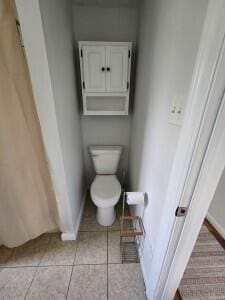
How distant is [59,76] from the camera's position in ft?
3.68

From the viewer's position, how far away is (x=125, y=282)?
1215 millimetres

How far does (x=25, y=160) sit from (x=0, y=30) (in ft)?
2.72

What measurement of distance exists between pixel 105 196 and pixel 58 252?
2.23 feet

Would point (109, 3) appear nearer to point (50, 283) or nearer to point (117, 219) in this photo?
point (117, 219)

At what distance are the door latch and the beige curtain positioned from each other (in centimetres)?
104

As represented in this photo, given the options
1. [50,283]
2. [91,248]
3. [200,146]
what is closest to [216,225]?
[91,248]

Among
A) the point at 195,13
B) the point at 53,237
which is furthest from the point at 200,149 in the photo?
the point at 53,237

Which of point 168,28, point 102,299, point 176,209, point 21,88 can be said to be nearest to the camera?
point 176,209

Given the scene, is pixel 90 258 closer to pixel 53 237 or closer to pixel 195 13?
pixel 53 237

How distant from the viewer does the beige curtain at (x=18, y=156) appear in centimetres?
93

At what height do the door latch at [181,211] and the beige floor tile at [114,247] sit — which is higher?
the door latch at [181,211]

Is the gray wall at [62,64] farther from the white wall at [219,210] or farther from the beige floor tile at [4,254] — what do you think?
the white wall at [219,210]

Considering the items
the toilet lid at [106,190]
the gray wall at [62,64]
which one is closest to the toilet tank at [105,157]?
the toilet lid at [106,190]

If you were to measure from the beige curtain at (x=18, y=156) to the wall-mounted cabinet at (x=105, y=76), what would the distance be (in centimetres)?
65
